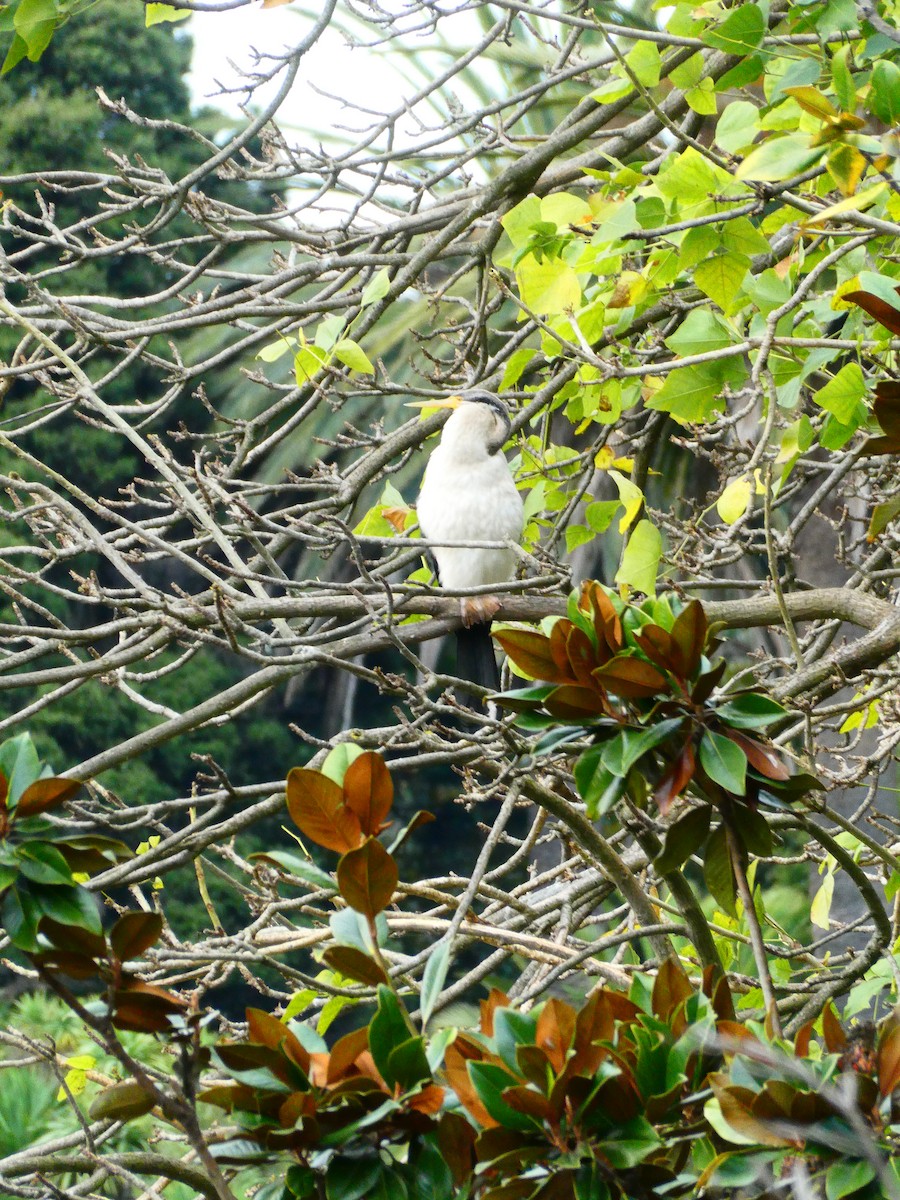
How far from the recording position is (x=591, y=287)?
2.17 metres

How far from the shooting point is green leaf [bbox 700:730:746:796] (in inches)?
42.7

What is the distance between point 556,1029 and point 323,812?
246 mm

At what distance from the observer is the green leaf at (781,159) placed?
1.34m

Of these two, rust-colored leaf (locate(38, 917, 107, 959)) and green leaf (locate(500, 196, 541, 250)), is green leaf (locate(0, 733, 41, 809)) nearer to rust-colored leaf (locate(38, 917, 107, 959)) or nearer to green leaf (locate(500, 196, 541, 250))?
rust-colored leaf (locate(38, 917, 107, 959))

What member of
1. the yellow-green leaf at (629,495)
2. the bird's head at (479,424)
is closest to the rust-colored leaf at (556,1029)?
the yellow-green leaf at (629,495)

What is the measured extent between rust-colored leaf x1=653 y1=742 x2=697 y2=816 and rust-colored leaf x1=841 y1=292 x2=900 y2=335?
0.43m

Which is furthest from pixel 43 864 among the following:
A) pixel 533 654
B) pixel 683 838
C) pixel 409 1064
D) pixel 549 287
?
pixel 549 287

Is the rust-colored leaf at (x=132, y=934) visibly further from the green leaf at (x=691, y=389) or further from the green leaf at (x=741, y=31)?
the green leaf at (x=741, y=31)

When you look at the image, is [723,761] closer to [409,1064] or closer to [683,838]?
[683,838]

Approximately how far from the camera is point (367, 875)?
3.11 ft

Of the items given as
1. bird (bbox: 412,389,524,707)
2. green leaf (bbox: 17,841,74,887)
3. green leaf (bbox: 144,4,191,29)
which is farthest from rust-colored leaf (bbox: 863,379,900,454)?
bird (bbox: 412,389,524,707)

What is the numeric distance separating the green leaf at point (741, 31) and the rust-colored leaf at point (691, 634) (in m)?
0.84

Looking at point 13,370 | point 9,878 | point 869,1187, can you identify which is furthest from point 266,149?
point 869,1187

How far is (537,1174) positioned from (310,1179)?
168 mm
